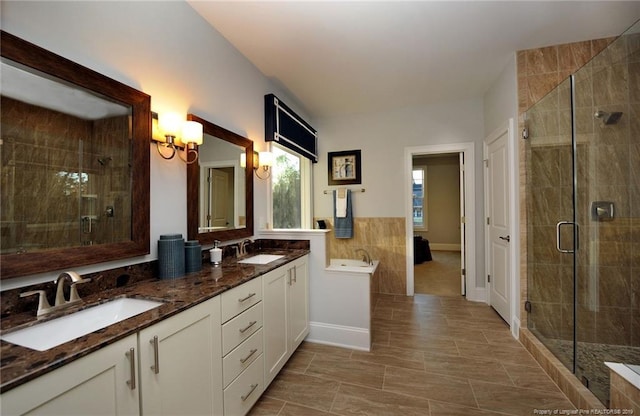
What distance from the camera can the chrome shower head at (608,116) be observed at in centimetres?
204

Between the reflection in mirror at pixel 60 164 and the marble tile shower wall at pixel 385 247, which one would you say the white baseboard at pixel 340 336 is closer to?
the marble tile shower wall at pixel 385 247

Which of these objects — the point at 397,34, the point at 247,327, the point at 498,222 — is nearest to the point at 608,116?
the point at 498,222

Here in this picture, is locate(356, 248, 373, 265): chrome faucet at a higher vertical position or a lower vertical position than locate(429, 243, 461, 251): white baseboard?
higher

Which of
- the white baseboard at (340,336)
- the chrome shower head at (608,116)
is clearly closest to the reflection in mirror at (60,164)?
the white baseboard at (340,336)

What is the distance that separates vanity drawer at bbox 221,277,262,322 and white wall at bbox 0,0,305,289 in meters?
0.58

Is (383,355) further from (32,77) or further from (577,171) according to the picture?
(32,77)

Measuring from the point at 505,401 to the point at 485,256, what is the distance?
205cm

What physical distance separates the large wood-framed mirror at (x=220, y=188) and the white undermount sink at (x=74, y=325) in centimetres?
66

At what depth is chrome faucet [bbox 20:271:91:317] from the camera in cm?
99

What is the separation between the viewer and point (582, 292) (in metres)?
2.09

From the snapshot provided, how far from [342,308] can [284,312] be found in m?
0.64

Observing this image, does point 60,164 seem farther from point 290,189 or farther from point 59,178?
point 290,189

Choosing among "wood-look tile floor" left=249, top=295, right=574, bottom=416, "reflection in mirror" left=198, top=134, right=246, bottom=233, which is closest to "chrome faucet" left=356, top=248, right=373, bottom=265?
"wood-look tile floor" left=249, top=295, right=574, bottom=416

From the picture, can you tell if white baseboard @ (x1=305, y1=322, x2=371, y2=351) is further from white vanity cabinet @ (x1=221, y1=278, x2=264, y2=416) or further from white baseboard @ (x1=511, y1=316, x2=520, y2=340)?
white baseboard @ (x1=511, y1=316, x2=520, y2=340)
